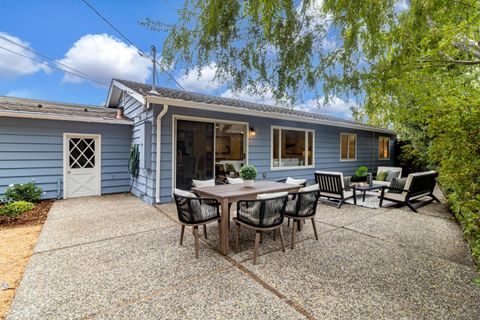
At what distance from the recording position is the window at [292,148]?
25.5ft

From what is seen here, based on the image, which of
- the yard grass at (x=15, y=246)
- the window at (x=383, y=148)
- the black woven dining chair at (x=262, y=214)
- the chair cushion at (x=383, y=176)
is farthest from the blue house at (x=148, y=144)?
the window at (x=383, y=148)

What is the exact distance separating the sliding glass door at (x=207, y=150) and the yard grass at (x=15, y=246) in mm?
2945

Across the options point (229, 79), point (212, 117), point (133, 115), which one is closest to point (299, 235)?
point (229, 79)

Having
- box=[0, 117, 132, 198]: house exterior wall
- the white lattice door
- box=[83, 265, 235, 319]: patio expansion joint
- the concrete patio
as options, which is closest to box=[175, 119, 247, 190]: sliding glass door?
the concrete patio

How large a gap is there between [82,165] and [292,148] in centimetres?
674

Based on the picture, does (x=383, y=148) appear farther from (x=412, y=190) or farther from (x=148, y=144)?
(x=148, y=144)

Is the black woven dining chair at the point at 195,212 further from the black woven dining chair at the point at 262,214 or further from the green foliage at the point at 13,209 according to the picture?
the green foliage at the point at 13,209

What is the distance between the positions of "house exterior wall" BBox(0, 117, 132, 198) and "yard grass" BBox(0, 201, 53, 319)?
3.76ft

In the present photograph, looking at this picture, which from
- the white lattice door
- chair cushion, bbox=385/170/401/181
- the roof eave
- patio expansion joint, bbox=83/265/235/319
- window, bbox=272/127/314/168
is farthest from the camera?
chair cushion, bbox=385/170/401/181

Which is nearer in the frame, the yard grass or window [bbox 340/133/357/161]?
the yard grass

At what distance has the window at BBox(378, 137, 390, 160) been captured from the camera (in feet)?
38.9

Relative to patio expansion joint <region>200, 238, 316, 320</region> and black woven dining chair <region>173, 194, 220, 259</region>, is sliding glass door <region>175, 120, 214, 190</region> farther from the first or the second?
patio expansion joint <region>200, 238, 316, 320</region>

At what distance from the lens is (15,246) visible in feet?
10.7

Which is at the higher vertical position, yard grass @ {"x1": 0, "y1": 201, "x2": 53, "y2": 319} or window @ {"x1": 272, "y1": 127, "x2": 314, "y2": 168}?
window @ {"x1": 272, "y1": 127, "x2": 314, "y2": 168}
